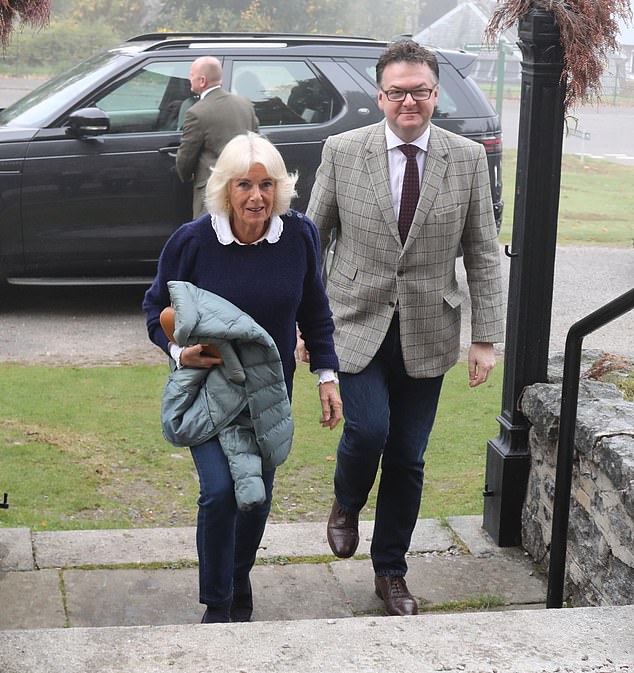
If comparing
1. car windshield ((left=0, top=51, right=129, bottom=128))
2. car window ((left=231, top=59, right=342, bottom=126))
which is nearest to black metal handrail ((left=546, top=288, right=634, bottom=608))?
car window ((left=231, top=59, right=342, bottom=126))

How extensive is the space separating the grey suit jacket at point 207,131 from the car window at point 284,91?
0.58 metres

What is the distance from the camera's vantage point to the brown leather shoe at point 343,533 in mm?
4434

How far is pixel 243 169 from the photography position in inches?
141

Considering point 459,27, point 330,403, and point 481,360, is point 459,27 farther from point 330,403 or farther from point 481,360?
point 330,403

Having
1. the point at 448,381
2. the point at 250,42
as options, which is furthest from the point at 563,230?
the point at 448,381

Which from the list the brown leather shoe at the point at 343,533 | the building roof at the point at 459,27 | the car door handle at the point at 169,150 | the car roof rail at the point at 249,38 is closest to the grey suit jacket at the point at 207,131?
the car door handle at the point at 169,150

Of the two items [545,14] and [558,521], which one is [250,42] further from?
[558,521]

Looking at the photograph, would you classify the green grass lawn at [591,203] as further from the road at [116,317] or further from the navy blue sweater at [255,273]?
the navy blue sweater at [255,273]

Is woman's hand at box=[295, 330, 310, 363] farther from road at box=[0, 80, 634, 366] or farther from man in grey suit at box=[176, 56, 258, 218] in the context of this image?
man in grey suit at box=[176, 56, 258, 218]

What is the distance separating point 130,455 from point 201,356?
2551mm

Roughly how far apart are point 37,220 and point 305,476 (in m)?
3.66

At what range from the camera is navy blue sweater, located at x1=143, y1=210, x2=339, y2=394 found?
3.65m

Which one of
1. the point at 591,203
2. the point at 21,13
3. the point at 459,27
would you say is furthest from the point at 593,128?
the point at 21,13

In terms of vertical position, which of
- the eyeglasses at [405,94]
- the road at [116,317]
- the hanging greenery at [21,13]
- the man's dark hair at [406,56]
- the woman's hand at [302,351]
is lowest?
the road at [116,317]
